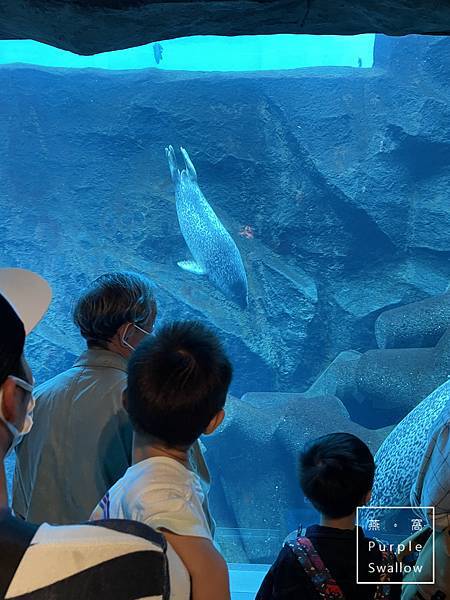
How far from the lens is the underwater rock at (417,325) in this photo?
7.25 m

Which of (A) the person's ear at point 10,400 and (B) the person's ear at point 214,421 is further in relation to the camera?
(B) the person's ear at point 214,421

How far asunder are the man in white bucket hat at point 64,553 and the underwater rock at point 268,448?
205 inches

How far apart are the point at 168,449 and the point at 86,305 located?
0.57 m

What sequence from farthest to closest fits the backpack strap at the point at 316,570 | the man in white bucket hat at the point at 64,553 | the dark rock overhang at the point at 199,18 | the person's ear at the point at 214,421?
the dark rock overhang at the point at 199,18, the backpack strap at the point at 316,570, the person's ear at the point at 214,421, the man in white bucket hat at the point at 64,553

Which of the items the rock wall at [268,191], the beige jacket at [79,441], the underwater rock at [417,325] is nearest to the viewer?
the beige jacket at [79,441]

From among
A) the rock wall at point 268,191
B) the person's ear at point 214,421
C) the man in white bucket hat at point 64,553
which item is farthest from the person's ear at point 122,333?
the rock wall at point 268,191

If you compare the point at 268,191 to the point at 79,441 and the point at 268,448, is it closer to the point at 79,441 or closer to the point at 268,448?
the point at 268,448

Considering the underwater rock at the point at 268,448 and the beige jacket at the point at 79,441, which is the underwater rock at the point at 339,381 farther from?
the beige jacket at the point at 79,441

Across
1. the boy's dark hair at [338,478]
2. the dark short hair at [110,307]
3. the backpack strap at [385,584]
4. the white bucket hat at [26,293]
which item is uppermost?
the white bucket hat at [26,293]

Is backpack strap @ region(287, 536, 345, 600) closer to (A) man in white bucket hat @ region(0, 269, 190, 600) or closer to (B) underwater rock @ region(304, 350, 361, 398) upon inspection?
(A) man in white bucket hat @ region(0, 269, 190, 600)

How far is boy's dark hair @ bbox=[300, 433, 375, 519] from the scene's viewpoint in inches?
53.4

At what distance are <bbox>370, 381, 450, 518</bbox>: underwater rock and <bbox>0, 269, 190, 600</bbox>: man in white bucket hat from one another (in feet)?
10.6

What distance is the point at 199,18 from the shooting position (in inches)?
74.3

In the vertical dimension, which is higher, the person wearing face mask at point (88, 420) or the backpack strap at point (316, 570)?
the person wearing face mask at point (88, 420)
